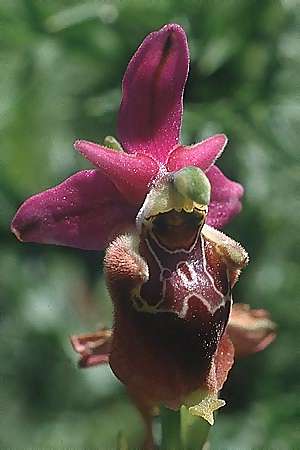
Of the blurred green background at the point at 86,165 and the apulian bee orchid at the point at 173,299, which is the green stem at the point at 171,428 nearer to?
the apulian bee orchid at the point at 173,299

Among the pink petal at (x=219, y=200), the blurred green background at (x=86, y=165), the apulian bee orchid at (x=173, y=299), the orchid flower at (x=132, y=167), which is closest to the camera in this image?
the apulian bee orchid at (x=173, y=299)

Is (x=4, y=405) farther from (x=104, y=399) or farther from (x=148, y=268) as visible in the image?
(x=148, y=268)

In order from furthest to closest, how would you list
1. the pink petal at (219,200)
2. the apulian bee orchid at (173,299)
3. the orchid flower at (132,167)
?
the pink petal at (219,200), the orchid flower at (132,167), the apulian bee orchid at (173,299)

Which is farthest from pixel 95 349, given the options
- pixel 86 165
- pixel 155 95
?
pixel 86 165

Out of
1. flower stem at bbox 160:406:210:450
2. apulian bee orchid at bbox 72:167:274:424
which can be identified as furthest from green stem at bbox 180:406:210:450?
apulian bee orchid at bbox 72:167:274:424

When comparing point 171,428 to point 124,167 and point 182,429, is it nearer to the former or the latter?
point 182,429

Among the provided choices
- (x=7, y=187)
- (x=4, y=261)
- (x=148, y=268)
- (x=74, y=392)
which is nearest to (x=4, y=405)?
(x=74, y=392)

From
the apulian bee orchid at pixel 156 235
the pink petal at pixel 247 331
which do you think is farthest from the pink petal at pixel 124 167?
the pink petal at pixel 247 331
